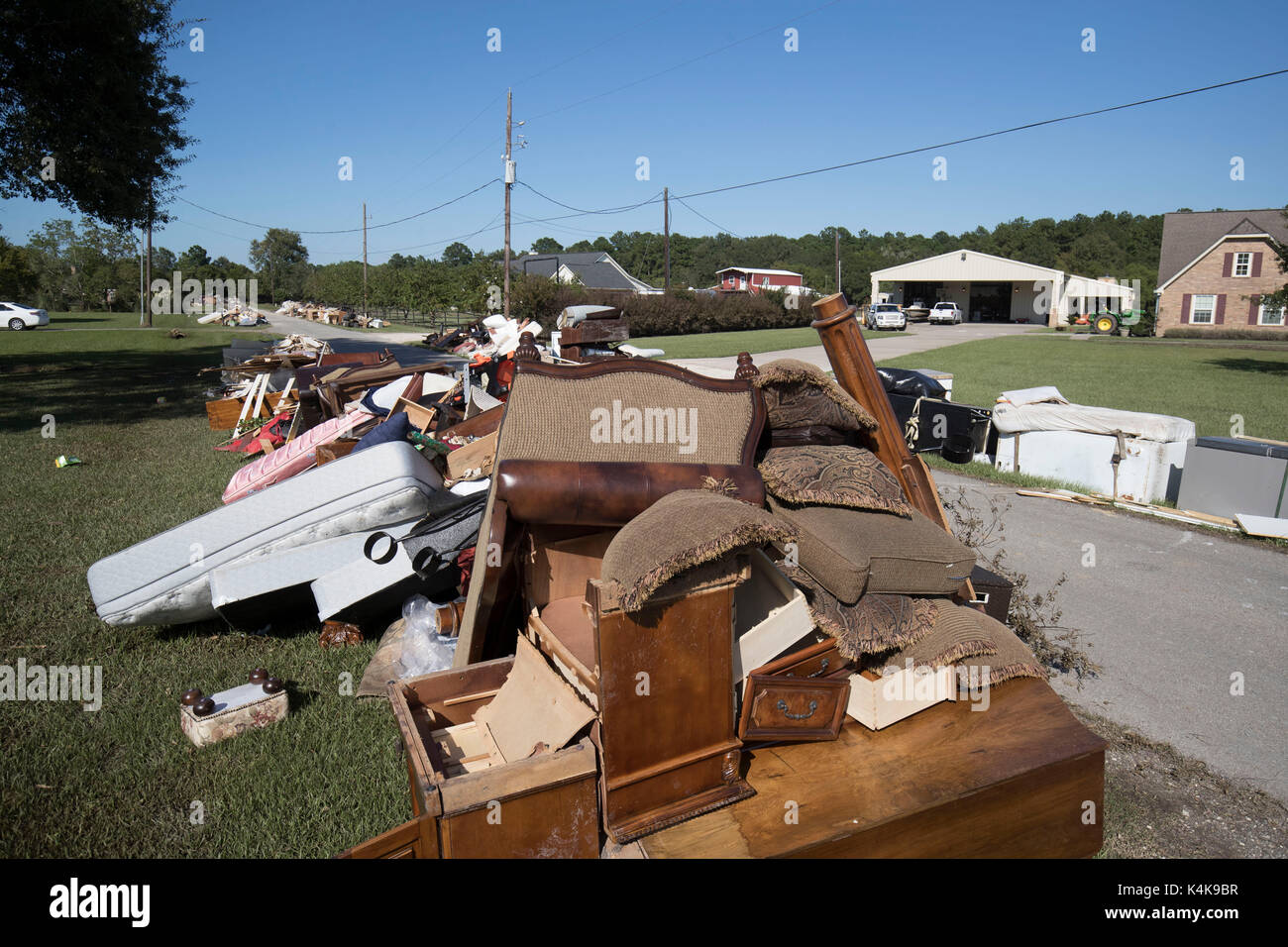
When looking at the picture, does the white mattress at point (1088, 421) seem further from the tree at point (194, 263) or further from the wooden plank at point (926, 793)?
the tree at point (194, 263)

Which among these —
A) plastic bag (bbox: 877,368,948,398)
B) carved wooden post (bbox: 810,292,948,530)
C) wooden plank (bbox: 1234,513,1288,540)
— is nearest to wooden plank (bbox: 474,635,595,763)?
carved wooden post (bbox: 810,292,948,530)

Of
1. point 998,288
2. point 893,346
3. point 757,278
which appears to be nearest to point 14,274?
point 893,346

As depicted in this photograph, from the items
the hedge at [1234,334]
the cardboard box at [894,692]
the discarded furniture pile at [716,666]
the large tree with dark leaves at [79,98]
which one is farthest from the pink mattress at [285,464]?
the hedge at [1234,334]

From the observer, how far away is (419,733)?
245 cm

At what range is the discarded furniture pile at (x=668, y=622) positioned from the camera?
7.11 feet

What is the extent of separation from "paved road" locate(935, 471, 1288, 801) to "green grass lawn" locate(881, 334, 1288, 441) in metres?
6.41

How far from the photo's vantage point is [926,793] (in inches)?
95.7

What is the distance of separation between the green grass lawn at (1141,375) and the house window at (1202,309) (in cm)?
1032

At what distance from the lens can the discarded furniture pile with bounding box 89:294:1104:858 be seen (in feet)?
7.11

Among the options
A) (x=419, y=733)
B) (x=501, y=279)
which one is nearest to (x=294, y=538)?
(x=419, y=733)

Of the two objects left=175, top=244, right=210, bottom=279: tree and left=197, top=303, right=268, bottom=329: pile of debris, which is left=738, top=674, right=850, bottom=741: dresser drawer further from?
left=175, top=244, right=210, bottom=279: tree

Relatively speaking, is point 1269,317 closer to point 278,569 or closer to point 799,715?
point 799,715

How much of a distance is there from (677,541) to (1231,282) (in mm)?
49185

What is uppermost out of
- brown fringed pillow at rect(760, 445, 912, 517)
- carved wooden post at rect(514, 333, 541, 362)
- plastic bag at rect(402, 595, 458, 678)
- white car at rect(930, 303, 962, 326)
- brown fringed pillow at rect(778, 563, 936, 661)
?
white car at rect(930, 303, 962, 326)
